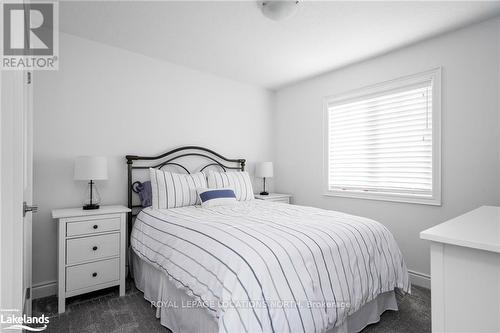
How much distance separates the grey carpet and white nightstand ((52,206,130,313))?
12 centimetres

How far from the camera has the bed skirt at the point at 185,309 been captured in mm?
1586

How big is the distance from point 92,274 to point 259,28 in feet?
9.03

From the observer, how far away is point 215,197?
9.12 feet

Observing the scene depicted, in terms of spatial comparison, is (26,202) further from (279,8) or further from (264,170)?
(264,170)

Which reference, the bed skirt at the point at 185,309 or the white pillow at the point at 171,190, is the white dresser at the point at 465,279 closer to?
the bed skirt at the point at 185,309

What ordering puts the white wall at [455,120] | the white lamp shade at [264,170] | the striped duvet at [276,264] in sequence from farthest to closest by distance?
the white lamp shade at [264,170]
the white wall at [455,120]
the striped duvet at [276,264]

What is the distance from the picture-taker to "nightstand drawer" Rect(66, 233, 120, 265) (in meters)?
2.17

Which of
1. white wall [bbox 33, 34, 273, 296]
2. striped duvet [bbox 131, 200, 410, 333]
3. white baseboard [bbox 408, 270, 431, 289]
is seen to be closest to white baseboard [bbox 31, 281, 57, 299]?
white wall [bbox 33, 34, 273, 296]

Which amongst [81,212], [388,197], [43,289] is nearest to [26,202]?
[81,212]

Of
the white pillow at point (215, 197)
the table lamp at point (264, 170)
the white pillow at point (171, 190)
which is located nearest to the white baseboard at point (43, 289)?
the white pillow at point (171, 190)

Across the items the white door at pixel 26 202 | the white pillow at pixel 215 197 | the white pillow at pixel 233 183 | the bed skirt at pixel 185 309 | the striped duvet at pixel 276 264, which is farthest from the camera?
the white pillow at pixel 233 183

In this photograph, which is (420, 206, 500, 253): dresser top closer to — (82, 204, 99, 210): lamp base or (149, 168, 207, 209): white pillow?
(149, 168, 207, 209): white pillow

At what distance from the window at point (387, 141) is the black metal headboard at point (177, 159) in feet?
4.69

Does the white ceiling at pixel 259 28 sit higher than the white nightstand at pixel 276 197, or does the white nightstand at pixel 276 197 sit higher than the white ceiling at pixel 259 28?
the white ceiling at pixel 259 28
